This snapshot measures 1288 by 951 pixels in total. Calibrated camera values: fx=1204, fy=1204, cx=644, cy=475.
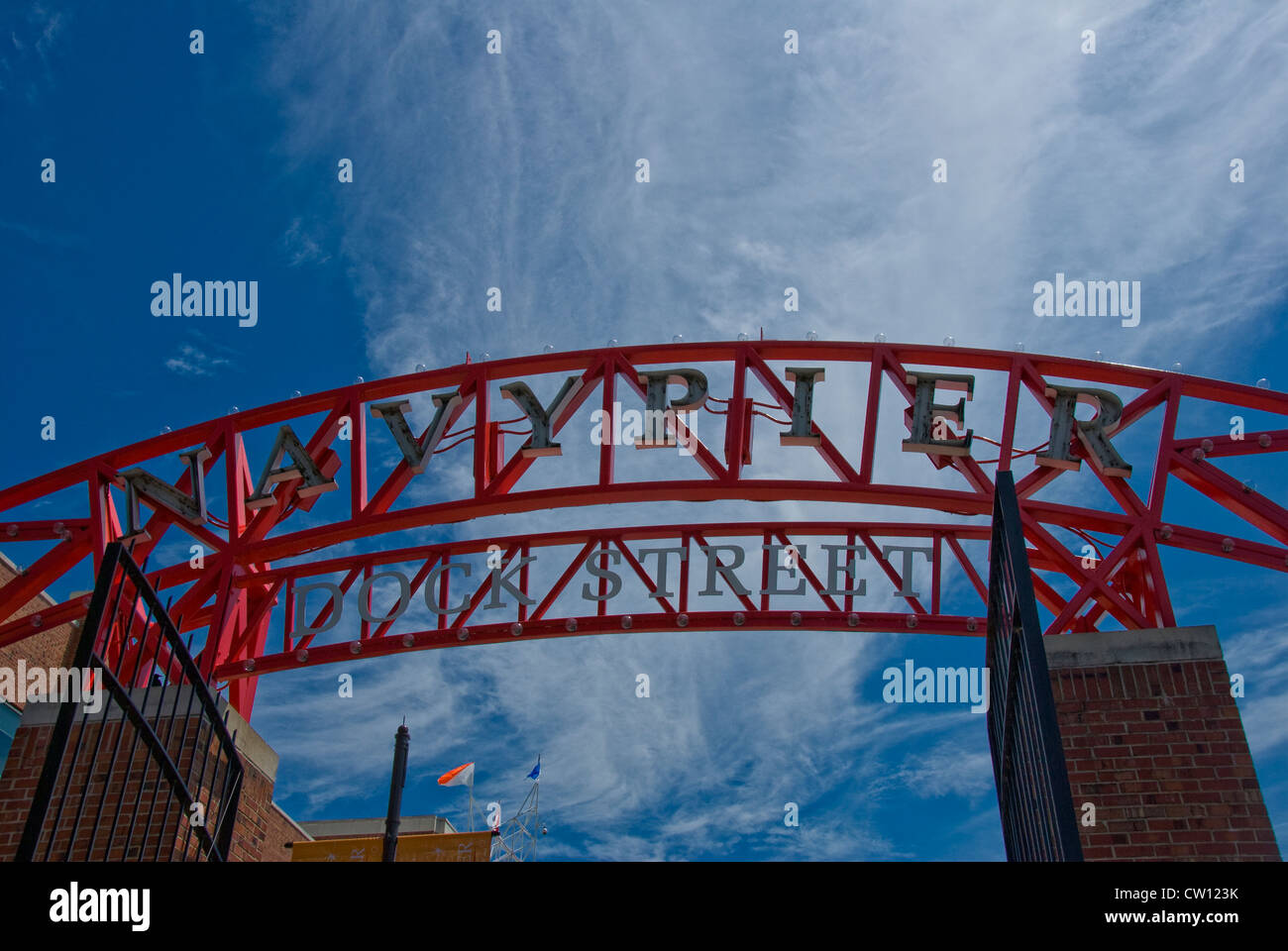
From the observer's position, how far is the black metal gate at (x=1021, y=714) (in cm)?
341

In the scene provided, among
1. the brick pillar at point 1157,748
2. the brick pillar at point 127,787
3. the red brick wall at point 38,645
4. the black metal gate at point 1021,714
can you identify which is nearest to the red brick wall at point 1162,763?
the brick pillar at point 1157,748

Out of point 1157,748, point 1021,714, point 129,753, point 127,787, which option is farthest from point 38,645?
point 1021,714

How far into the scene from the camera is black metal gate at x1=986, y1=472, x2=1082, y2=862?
3.41 m

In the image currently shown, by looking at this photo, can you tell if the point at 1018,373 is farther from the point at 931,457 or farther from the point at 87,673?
the point at 87,673

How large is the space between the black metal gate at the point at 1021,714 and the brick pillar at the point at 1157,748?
2.46 m

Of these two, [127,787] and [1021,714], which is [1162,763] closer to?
[1021,714]

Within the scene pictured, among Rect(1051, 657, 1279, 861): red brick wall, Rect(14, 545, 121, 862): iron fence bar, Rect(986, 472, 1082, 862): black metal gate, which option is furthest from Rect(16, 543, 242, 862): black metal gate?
Rect(1051, 657, 1279, 861): red brick wall

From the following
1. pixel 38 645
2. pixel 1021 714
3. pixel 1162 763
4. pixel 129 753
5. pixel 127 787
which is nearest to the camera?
pixel 1021 714

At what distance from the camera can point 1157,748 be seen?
7438 mm

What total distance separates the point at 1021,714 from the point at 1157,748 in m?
3.91

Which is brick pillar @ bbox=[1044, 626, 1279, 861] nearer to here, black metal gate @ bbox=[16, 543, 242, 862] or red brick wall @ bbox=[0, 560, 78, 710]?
black metal gate @ bbox=[16, 543, 242, 862]
